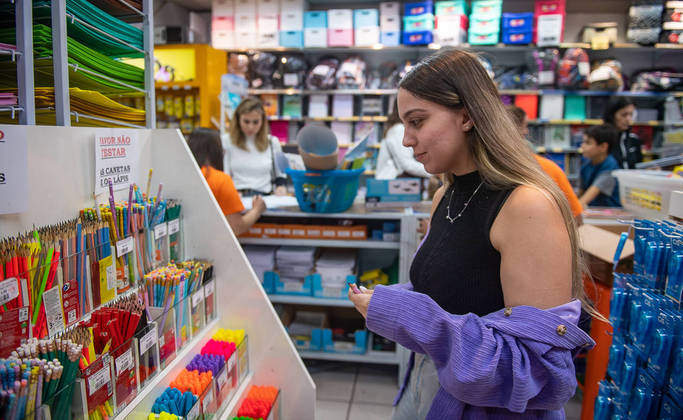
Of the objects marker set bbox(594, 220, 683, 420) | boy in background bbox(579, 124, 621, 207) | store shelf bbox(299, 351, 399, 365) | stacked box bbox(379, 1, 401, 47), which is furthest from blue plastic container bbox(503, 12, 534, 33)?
marker set bbox(594, 220, 683, 420)

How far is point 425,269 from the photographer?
1.24 m

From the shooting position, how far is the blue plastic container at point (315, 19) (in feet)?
20.1

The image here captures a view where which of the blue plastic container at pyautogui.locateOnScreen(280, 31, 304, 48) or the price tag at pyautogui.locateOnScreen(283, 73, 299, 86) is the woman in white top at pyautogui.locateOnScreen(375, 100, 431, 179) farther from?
the blue plastic container at pyautogui.locateOnScreen(280, 31, 304, 48)

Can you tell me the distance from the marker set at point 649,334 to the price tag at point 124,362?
1438mm

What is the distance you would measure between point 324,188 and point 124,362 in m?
1.81

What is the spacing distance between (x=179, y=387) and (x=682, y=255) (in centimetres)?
147

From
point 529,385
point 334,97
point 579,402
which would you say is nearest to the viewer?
point 529,385

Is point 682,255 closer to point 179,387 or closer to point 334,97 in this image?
point 179,387

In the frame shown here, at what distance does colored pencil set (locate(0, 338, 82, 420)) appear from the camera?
2.59 feet

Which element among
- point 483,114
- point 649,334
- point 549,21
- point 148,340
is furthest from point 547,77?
point 148,340

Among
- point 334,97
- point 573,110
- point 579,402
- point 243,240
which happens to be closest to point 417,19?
point 334,97

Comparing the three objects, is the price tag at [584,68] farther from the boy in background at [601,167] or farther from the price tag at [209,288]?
the price tag at [209,288]

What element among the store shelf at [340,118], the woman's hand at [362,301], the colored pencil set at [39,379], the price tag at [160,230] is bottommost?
the colored pencil set at [39,379]

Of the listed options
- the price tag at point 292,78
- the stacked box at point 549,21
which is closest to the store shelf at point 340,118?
the price tag at point 292,78
